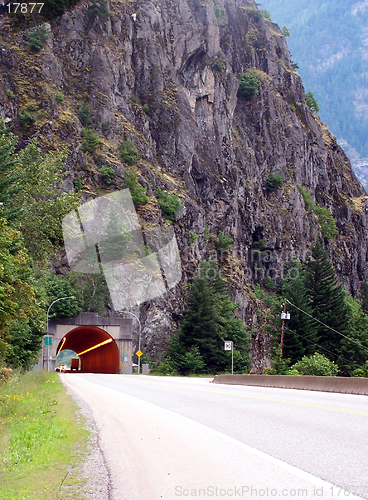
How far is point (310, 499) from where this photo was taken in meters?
5.18

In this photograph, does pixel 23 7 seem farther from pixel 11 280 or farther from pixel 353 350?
pixel 11 280

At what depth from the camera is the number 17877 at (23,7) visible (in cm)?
6931

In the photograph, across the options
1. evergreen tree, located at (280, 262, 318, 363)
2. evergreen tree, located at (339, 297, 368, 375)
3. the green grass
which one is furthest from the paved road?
evergreen tree, located at (339, 297, 368, 375)

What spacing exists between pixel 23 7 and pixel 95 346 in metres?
46.7

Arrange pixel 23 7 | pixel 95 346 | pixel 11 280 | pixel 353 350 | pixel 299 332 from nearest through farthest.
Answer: pixel 11 280 < pixel 299 332 < pixel 353 350 < pixel 23 7 < pixel 95 346

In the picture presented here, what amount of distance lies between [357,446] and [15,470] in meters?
4.71

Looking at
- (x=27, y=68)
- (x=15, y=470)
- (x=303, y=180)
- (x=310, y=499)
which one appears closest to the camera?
(x=310, y=499)

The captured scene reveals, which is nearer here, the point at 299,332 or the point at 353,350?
the point at 299,332

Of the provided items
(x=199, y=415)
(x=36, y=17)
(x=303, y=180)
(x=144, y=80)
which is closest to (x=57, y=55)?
(x=36, y=17)

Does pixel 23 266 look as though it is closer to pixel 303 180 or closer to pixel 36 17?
pixel 36 17

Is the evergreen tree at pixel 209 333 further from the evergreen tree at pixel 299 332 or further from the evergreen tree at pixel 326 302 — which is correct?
the evergreen tree at pixel 326 302

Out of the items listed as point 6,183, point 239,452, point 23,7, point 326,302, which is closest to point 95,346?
point 326,302

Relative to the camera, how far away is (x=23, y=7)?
70188 mm

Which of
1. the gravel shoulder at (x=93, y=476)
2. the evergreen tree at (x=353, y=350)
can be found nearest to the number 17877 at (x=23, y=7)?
the evergreen tree at (x=353, y=350)
